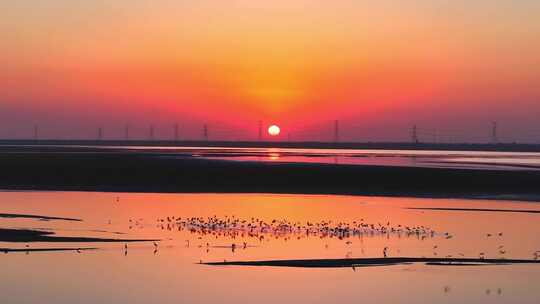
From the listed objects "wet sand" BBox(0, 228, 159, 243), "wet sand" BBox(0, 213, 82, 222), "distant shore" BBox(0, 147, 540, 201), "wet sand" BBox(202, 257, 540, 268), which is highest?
"distant shore" BBox(0, 147, 540, 201)

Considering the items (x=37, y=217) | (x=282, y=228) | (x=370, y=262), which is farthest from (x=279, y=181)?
→ (x=370, y=262)

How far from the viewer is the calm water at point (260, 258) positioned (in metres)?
20.3

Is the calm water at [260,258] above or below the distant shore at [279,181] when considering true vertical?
below

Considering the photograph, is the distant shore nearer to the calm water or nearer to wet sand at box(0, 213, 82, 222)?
the calm water

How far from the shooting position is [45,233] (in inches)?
1205

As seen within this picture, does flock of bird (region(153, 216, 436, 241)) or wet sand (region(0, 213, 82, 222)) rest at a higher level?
wet sand (region(0, 213, 82, 222))

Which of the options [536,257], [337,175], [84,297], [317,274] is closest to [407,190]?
[337,175]

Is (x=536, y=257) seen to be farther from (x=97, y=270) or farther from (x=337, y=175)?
(x=337, y=175)

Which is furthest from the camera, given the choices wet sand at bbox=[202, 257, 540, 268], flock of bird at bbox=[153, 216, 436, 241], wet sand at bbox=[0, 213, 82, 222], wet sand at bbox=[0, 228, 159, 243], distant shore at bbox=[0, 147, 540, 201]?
distant shore at bbox=[0, 147, 540, 201]

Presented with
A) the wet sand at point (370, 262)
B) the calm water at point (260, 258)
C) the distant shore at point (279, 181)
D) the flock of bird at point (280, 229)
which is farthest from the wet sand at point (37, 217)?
the distant shore at point (279, 181)

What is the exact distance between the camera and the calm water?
20.3m

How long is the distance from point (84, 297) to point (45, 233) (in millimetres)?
11340

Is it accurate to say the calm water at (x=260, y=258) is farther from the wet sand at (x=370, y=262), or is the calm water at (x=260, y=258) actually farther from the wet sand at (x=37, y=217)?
the wet sand at (x=37, y=217)

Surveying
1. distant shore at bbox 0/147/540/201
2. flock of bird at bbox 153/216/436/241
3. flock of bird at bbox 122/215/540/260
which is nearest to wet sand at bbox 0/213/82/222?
flock of bird at bbox 122/215/540/260
